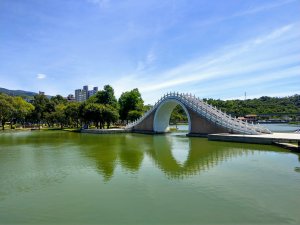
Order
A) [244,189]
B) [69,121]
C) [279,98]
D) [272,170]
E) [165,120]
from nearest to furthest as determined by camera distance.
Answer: [244,189] → [272,170] → [165,120] → [69,121] → [279,98]

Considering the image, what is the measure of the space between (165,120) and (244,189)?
39.6m

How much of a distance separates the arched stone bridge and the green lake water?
14987 mm

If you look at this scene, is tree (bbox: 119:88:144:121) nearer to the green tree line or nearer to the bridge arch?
the green tree line

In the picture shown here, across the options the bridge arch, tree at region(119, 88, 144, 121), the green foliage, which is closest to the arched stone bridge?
the bridge arch

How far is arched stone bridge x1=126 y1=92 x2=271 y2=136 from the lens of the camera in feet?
110

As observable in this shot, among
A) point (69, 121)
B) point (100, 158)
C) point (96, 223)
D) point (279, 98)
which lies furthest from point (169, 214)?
point (279, 98)

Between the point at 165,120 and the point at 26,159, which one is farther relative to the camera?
the point at 165,120

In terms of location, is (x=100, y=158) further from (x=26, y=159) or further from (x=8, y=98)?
(x=8, y=98)

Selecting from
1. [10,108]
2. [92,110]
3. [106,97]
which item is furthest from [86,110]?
[10,108]

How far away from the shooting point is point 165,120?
50875 mm

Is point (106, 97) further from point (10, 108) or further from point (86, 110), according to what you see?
point (10, 108)

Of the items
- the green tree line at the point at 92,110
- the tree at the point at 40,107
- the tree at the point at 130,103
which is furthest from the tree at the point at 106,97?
the tree at the point at 40,107

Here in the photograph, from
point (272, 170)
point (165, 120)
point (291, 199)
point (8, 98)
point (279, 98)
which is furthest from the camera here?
point (279, 98)

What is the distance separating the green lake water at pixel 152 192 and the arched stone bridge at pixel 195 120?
1499cm
